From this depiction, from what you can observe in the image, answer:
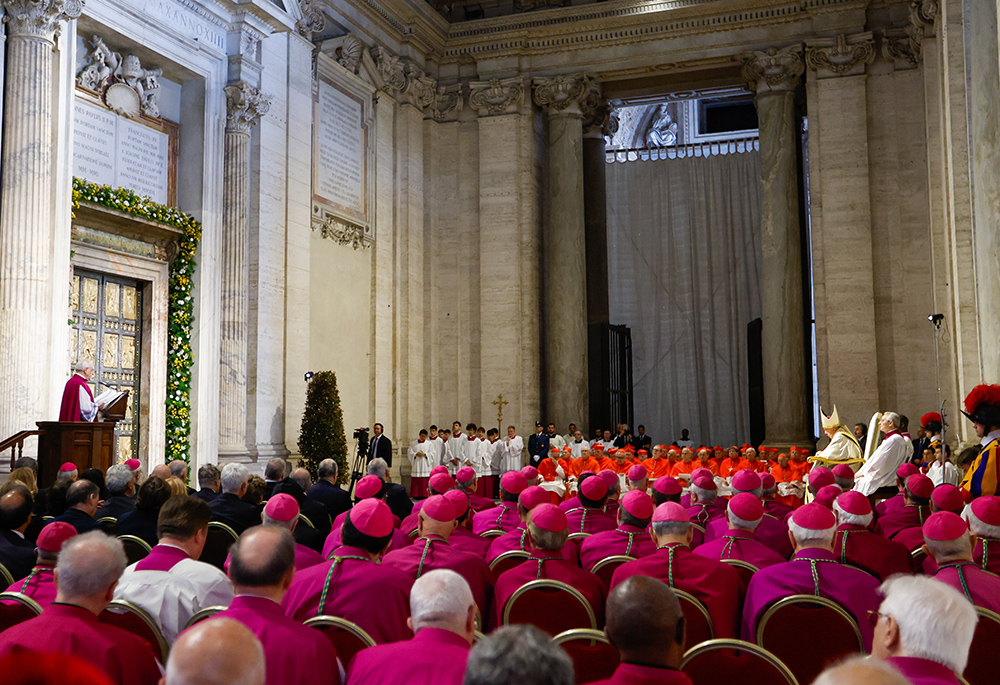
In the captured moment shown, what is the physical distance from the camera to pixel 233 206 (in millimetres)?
15867

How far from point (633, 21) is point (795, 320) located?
757cm

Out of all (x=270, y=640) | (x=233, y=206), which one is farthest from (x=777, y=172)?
(x=270, y=640)

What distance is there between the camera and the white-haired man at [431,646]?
9.35 ft

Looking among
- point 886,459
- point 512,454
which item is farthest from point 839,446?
point 512,454

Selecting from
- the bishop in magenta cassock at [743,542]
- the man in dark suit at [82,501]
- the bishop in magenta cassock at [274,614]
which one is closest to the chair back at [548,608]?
the bishop in magenta cassock at [274,614]

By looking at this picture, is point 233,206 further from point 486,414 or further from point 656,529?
point 656,529

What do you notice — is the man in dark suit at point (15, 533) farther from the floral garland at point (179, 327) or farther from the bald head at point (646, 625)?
the floral garland at point (179, 327)

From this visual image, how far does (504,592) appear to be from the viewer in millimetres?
4746

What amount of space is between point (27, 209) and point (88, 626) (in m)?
10.1

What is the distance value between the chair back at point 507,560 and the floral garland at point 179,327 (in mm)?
10484

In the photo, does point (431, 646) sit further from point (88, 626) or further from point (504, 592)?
point (504, 592)

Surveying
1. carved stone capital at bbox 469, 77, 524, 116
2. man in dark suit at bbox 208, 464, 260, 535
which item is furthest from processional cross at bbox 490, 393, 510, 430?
man in dark suit at bbox 208, 464, 260, 535

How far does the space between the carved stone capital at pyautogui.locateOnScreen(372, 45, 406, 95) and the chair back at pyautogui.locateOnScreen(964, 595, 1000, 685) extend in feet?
60.7

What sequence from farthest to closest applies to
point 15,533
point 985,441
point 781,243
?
point 781,243, point 985,441, point 15,533
